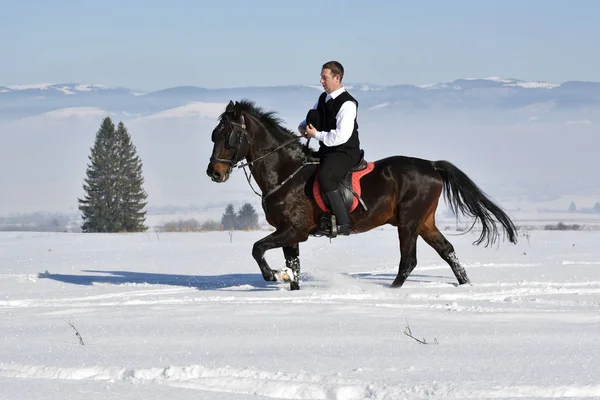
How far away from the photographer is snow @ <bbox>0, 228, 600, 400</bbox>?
15.3ft

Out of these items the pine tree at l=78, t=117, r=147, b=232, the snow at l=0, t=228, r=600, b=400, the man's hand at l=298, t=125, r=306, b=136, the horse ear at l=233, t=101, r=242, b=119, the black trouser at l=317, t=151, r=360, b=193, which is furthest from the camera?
the pine tree at l=78, t=117, r=147, b=232

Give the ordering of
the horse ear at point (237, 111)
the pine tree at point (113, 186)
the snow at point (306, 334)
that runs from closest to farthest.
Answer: the snow at point (306, 334) < the horse ear at point (237, 111) < the pine tree at point (113, 186)

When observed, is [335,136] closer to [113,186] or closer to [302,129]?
[302,129]

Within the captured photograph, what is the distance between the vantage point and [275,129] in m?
10.9

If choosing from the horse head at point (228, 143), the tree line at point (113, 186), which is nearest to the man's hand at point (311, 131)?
the horse head at point (228, 143)

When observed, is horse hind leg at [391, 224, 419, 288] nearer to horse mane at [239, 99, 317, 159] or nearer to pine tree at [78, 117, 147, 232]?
horse mane at [239, 99, 317, 159]

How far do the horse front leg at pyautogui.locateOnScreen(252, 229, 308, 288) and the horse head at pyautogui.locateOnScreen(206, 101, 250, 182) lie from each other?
3.08ft

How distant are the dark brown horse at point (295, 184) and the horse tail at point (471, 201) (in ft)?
1.52

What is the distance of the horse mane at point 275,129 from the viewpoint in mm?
10891

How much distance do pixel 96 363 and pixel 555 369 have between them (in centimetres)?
281

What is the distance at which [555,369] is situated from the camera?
4.95 m

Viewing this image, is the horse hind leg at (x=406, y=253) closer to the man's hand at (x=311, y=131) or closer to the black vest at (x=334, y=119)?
the black vest at (x=334, y=119)

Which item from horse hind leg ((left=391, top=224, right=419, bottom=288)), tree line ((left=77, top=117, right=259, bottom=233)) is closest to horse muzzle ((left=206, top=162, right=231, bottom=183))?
horse hind leg ((left=391, top=224, right=419, bottom=288))

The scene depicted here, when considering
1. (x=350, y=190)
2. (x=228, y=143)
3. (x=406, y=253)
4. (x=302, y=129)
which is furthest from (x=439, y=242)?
(x=228, y=143)
